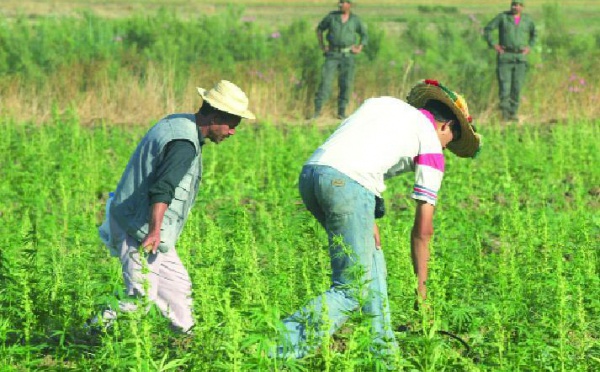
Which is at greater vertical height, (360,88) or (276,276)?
(276,276)

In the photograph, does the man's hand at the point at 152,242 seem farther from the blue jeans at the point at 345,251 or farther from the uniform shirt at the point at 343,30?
the uniform shirt at the point at 343,30

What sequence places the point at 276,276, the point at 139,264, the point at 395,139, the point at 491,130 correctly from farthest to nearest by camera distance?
the point at 491,130, the point at 276,276, the point at 139,264, the point at 395,139

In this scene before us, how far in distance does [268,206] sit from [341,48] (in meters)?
7.28

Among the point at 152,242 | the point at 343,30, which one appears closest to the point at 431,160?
the point at 152,242

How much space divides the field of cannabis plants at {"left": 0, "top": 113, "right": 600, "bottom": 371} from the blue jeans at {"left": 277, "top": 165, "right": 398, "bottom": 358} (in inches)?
4.0

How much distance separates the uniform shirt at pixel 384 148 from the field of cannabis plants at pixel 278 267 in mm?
497

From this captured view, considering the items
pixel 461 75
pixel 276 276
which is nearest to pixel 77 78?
pixel 461 75

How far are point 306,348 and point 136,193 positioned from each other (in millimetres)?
1343

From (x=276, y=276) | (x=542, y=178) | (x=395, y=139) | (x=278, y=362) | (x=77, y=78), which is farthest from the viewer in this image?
(x=77, y=78)

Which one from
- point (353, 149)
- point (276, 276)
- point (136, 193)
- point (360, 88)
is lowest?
point (360, 88)

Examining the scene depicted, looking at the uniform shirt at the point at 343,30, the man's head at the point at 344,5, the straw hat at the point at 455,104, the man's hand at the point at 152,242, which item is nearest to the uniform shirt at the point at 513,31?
the uniform shirt at the point at 343,30

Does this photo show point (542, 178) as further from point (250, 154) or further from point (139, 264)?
point (139, 264)

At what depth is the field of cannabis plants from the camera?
5.71 metres

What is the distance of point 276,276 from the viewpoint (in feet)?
23.6
